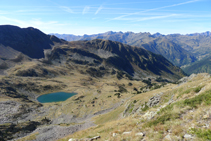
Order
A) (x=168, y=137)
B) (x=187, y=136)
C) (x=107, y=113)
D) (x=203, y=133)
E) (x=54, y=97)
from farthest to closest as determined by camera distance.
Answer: (x=54, y=97)
(x=107, y=113)
(x=168, y=137)
(x=187, y=136)
(x=203, y=133)

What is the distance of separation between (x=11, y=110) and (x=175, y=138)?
3940 inches

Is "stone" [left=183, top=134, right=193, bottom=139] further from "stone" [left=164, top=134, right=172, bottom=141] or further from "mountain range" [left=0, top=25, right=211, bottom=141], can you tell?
"stone" [left=164, top=134, right=172, bottom=141]

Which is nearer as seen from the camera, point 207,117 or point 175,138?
point 175,138

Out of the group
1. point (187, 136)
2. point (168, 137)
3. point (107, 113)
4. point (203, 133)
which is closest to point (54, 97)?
point (107, 113)

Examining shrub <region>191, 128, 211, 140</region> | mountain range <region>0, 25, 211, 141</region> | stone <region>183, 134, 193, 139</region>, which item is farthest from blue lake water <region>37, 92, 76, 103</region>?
shrub <region>191, 128, 211, 140</region>

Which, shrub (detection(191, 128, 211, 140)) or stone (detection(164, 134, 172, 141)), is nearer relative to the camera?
shrub (detection(191, 128, 211, 140))

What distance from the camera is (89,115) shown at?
76.7 metres

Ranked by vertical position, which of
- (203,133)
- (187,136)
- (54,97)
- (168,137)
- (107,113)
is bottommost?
(54,97)

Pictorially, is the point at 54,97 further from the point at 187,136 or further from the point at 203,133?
the point at 203,133

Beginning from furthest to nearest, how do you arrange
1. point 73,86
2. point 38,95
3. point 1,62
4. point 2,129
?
point 1,62, point 73,86, point 38,95, point 2,129

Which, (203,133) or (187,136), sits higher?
(203,133)

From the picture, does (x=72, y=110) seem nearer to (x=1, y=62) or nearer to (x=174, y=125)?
(x=174, y=125)

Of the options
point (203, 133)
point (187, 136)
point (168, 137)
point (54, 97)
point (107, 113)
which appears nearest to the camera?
point (203, 133)

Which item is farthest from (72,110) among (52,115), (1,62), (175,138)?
(1,62)
